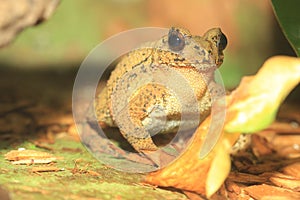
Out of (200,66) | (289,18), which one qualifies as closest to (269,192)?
(200,66)

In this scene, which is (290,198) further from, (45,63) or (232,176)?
(45,63)

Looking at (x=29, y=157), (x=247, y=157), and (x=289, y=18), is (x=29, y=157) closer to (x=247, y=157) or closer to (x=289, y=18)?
(x=247, y=157)

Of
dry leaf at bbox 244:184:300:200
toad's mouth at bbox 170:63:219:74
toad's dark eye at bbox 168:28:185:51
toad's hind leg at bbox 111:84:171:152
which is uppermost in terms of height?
toad's dark eye at bbox 168:28:185:51

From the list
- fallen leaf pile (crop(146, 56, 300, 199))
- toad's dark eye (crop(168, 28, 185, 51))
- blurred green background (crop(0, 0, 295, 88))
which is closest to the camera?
fallen leaf pile (crop(146, 56, 300, 199))

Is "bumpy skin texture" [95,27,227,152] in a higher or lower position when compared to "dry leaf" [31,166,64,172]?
higher

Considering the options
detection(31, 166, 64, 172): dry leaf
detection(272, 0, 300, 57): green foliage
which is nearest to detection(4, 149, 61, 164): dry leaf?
detection(31, 166, 64, 172): dry leaf

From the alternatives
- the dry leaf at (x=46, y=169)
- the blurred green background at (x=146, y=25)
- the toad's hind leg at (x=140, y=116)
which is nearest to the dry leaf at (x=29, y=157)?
the dry leaf at (x=46, y=169)

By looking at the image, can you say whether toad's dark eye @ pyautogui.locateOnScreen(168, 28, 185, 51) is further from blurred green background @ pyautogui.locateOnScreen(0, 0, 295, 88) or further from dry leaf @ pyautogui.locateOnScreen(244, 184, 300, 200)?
blurred green background @ pyautogui.locateOnScreen(0, 0, 295, 88)

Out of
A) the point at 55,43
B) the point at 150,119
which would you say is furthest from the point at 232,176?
the point at 55,43
